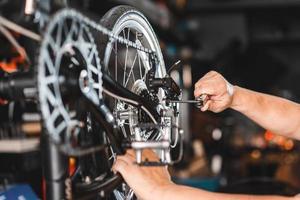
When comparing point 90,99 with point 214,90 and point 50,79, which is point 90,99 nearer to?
point 50,79

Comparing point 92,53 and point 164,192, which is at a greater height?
point 92,53

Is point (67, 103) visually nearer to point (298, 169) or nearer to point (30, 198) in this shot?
point (30, 198)

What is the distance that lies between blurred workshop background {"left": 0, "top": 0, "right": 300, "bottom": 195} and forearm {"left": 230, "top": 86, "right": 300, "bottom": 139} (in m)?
0.17

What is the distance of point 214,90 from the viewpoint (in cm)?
115

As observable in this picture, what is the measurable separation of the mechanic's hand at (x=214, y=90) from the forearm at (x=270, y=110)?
0.22 ft

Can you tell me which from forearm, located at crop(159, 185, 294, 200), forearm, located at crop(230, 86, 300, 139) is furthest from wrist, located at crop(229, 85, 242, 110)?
forearm, located at crop(159, 185, 294, 200)

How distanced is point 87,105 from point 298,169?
281cm

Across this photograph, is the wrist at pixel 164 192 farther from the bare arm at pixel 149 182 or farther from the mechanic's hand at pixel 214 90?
the mechanic's hand at pixel 214 90

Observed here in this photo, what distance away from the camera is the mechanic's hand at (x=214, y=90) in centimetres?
113

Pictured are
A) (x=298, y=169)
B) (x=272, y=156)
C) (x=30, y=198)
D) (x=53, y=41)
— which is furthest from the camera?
(x=272, y=156)

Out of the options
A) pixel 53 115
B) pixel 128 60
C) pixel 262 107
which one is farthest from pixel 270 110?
pixel 53 115

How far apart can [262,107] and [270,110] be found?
28 mm

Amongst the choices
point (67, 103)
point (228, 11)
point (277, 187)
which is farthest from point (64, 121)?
point (228, 11)

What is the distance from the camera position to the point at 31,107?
1.17 meters
